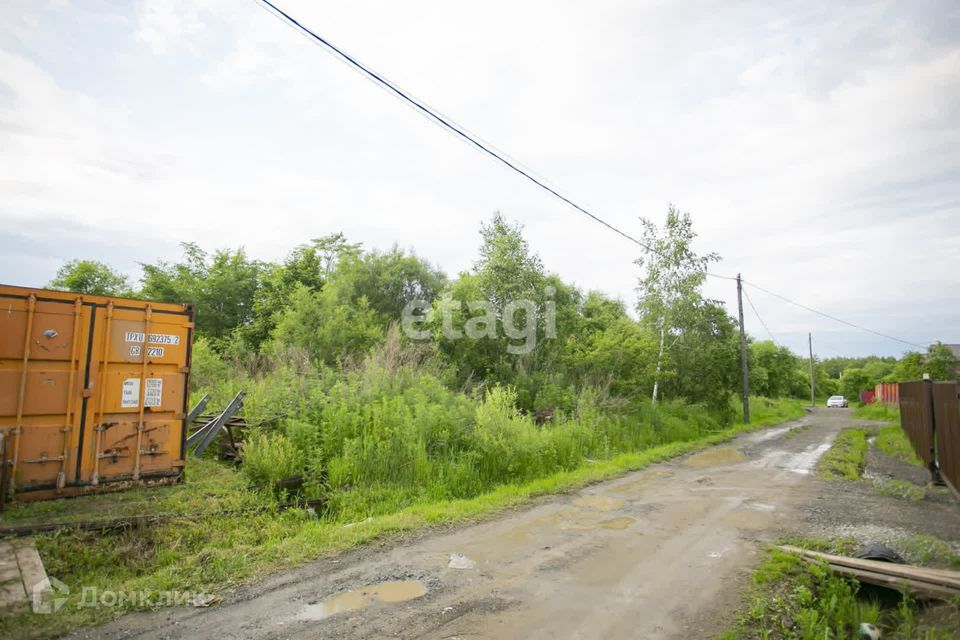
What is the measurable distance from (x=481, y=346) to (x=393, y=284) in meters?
14.3

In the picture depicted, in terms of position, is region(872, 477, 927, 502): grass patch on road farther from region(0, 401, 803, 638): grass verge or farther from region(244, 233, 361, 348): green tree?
region(244, 233, 361, 348): green tree

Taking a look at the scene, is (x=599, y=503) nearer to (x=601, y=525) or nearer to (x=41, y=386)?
(x=601, y=525)

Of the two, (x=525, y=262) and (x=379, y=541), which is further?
(x=525, y=262)

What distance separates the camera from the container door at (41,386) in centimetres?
649

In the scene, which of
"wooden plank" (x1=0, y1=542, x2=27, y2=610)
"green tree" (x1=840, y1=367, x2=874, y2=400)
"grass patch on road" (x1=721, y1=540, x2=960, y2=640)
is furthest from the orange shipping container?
"green tree" (x1=840, y1=367, x2=874, y2=400)

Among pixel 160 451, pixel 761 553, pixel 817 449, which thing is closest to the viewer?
pixel 761 553

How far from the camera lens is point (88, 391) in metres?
6.98

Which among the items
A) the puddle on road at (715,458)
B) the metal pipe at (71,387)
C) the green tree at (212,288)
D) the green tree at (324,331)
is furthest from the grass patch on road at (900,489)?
the green tree at (212,288)

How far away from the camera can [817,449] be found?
574 inches

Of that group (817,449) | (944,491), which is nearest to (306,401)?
(944,491)

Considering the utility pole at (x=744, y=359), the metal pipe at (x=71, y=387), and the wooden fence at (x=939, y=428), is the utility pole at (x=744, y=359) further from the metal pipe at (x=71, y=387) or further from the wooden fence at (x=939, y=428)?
the metal pipe at (x=71, y=387)

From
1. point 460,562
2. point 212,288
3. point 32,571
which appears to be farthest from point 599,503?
point 212,288

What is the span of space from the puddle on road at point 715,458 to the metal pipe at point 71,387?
11685 millimetres

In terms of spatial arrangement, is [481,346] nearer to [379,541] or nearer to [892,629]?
[379,541]
